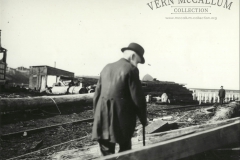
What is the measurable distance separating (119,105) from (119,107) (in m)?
0.02

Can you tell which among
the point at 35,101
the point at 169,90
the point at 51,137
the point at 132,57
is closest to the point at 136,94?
the point at 132,57

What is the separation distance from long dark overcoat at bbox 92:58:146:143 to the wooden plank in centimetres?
39

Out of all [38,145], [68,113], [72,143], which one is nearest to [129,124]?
[72,143]

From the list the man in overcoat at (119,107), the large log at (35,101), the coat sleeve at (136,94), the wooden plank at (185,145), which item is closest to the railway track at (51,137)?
the large log at (35,101)

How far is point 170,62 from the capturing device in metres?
4.19

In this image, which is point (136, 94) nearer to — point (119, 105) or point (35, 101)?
point (119, 105)

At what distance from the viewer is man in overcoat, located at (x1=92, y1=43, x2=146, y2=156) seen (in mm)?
1854

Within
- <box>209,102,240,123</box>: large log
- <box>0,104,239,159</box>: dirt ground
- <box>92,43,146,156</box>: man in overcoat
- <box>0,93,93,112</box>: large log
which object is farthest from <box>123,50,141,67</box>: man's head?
<box>0,93,93,112</box>: large log

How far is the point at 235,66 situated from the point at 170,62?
1.18 metres

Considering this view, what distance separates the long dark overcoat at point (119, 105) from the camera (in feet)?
6.08

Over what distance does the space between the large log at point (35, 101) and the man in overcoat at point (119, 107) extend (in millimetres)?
3959

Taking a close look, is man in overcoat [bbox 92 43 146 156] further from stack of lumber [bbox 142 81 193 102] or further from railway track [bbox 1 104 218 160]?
stack of lumber [bbox 142 81 193 102]

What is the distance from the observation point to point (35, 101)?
570 centimetres

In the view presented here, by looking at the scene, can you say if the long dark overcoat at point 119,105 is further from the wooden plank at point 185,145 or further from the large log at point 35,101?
the large log at point 35,101
